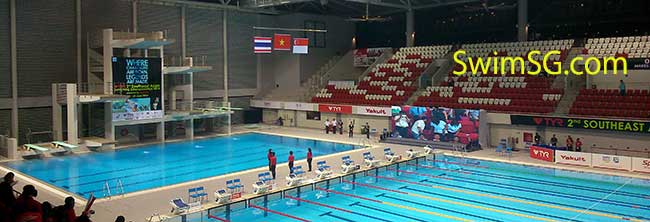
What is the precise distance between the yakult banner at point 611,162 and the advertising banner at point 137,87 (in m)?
20.7

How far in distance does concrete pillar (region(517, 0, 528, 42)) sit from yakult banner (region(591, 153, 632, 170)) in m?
13.7

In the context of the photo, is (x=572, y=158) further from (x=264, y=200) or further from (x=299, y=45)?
(x=299, y=45)

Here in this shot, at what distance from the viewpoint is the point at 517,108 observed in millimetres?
27281

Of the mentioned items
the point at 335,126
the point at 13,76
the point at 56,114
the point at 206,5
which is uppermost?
the point at 206,5

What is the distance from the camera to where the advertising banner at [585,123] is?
891 inches

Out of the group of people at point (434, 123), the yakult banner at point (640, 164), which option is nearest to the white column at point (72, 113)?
the group of people at point (434, 123)

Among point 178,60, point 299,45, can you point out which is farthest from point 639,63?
point 178,60

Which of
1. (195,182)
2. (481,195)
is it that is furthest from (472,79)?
(195,182)

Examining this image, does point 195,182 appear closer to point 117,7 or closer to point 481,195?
point 481,195

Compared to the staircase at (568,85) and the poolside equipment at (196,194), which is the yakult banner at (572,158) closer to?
the staircase at (568,85)

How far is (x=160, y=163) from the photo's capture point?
2378cm

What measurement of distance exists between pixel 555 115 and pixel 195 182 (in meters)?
16.0

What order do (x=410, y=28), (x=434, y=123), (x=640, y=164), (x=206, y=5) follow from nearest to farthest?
(x=640, y=164) < (x=434, y=123) < (x=206, y=5) < (x=410, y=28)

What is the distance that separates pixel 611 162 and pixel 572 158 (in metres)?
1.46
